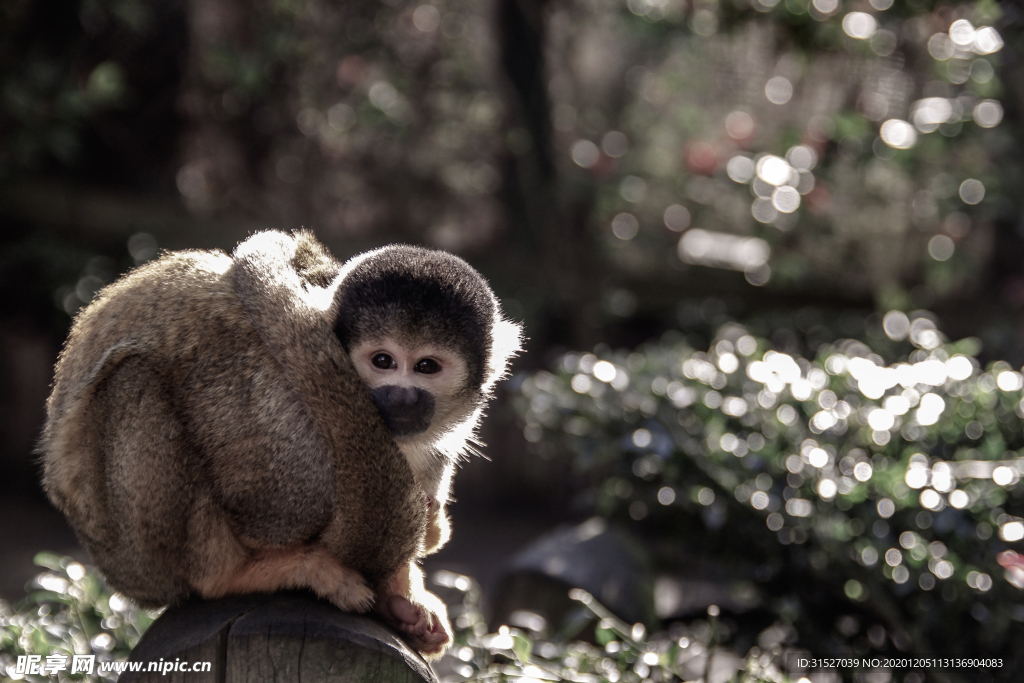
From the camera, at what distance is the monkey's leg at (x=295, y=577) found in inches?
59.8

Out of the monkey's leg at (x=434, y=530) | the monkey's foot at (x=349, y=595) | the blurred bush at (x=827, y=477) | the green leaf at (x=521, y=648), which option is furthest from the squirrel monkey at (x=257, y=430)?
the blurred bush at (x=827, y=477)

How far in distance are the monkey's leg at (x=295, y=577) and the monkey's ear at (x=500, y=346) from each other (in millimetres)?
555

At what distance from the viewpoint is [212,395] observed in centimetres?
156

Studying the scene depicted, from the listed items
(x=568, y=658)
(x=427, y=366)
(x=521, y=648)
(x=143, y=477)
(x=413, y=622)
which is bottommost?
(x=568, y=658)

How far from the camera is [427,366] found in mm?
1753

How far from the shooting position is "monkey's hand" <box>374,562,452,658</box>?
1.60 metres

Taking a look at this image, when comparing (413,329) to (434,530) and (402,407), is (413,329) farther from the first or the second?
(434,530)

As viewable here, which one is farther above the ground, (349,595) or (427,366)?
(427,366)

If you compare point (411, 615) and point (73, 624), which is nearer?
point (411, 615)

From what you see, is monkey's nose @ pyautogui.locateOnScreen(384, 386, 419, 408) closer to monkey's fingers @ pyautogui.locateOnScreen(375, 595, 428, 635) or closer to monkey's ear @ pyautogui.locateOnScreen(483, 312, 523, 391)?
monkey's ear @ pyautogui.locateOnScreen(483, 312, 523, 391)

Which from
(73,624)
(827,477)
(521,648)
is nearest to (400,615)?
(521,648)

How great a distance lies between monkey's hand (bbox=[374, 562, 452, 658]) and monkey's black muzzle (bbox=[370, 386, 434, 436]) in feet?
0.90

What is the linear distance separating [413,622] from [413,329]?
56 centimetres

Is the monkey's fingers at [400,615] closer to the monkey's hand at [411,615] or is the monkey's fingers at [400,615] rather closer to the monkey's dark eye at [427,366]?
the monkey's hand at [411,615]
